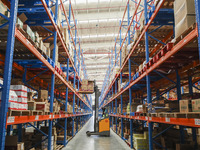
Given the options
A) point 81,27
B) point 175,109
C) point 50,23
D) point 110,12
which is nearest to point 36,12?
point 50,23

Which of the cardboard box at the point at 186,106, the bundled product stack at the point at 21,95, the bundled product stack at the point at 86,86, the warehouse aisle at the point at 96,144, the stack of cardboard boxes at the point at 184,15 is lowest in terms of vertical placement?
the warehouse aisle at the point at 96,144

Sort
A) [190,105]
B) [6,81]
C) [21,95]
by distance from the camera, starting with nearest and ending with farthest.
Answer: [6,81] < [190,105] < [21,95]

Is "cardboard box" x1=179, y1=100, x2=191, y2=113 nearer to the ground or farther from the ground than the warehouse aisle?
farther from the ground

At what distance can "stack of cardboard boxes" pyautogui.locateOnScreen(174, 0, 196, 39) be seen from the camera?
11.9 ft

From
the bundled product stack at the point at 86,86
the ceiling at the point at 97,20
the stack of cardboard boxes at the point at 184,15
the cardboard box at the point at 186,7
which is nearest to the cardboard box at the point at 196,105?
the stack of cardboard boxes at the point at 184,15

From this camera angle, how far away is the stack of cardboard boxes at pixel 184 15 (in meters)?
3.64

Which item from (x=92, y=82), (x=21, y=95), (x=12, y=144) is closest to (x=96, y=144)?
(x=92, y=82)

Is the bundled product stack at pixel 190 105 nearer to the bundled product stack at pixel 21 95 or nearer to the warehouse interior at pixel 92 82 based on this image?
the warehouse interior at pixel 92 82

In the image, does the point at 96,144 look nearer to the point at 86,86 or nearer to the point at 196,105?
the point at 86,86

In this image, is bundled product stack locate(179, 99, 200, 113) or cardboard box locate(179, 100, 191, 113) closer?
bundled product stack locate(179, 99, 200, 113)

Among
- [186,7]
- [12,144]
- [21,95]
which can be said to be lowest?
[12,144]

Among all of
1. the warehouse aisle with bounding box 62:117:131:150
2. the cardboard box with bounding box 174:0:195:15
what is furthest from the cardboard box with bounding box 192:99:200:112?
the warehouse aisle with bounding box 62:117:131:150

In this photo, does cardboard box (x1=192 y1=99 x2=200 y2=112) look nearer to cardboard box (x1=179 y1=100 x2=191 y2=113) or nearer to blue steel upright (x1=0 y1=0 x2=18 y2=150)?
cardboard box (x1=179 y1=100 x2=191 y2=113)

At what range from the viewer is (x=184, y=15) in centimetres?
374
